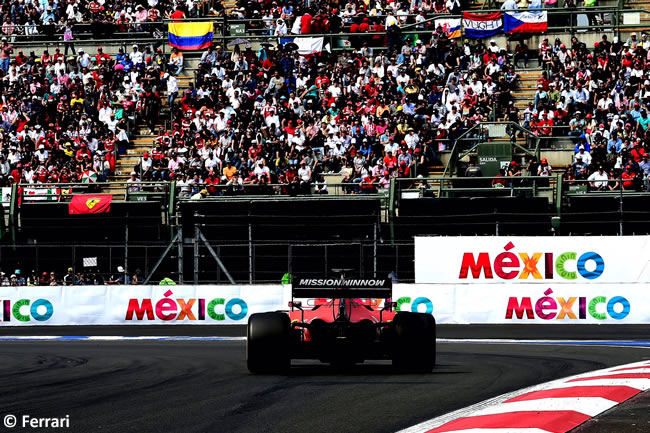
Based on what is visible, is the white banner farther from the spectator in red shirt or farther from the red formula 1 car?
the red formula 1 car

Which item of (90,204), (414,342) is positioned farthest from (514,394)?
(90,204)

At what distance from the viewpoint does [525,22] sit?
33.9 metres

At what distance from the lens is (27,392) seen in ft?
34.0

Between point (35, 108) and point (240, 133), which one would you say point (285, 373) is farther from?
point (35, 108)

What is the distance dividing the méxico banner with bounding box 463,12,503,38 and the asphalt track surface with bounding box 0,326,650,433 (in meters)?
17.9

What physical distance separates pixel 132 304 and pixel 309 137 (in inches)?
316

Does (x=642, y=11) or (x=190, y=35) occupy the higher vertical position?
(x=642, y=11)

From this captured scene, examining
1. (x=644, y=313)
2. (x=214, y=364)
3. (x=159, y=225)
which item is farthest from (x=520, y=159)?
(x=214, y=364)

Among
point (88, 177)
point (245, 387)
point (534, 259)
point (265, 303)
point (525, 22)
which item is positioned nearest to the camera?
point (245, 387)

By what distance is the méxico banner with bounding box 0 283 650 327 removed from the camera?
24469 millimetres

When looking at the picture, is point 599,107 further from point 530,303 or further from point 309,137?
point 309,137

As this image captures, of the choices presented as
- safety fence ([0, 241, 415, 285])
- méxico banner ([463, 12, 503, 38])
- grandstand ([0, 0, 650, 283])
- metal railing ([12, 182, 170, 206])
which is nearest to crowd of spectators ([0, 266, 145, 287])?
safety fence ([0, 241, 415, 285])

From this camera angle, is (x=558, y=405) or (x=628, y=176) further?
(x=628, y=176)

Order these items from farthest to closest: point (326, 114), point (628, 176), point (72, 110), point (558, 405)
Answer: point (72, 110) < point (326, 114) < point (628, 176) < point (558, 405)
